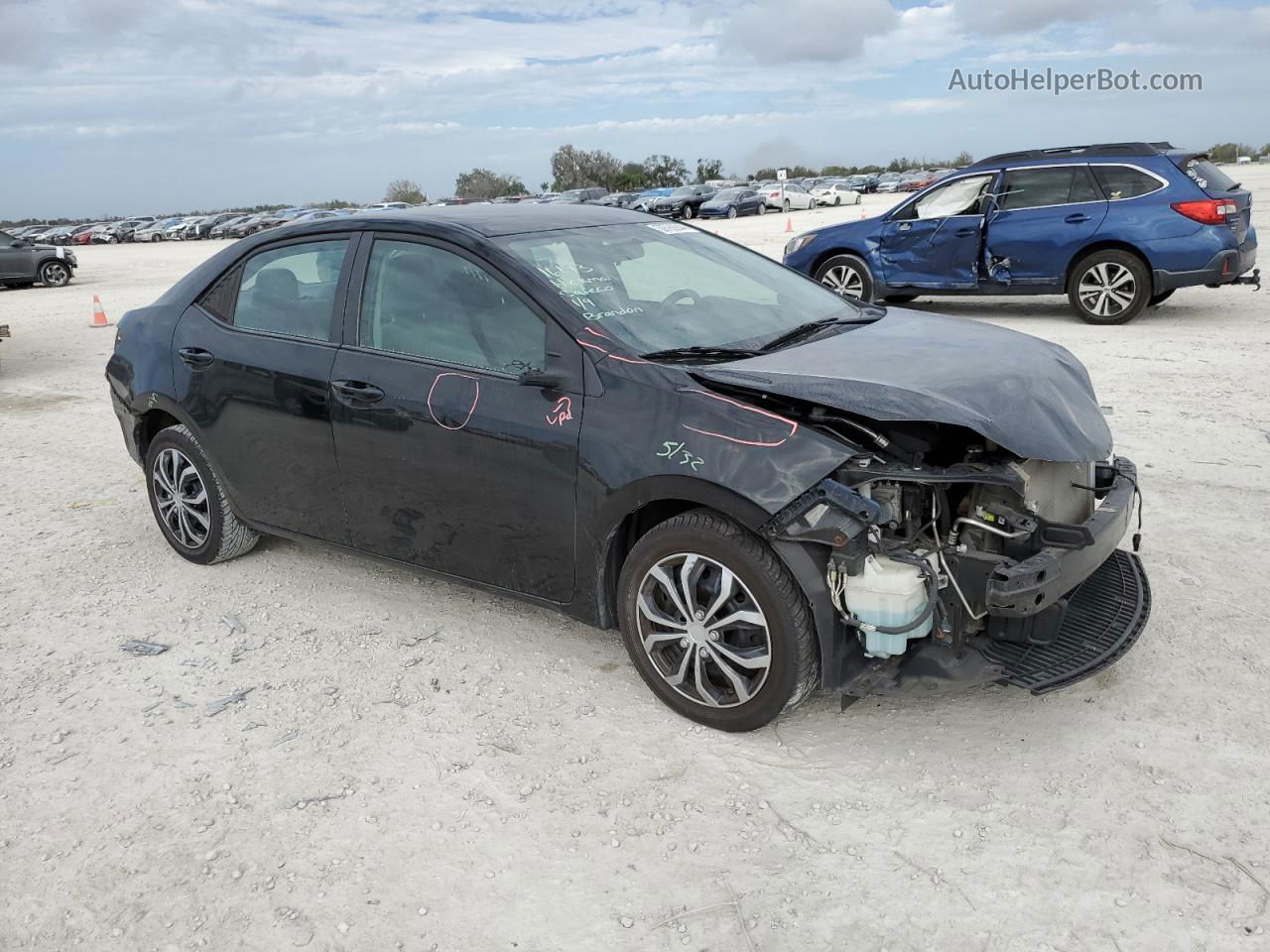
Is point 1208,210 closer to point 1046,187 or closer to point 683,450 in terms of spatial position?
point 1046,187

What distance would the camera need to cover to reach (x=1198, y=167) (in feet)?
33.9

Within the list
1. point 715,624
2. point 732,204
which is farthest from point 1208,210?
point 732,204

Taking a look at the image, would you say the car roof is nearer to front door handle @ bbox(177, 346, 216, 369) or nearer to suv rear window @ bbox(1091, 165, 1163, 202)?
front door handle @ bbox(177, 346, 216, 369)

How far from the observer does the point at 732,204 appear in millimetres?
41375

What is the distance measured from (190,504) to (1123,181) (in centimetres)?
933

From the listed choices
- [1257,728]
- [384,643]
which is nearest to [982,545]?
[1257,728]

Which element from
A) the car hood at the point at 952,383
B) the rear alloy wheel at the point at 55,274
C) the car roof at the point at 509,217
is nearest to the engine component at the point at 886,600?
the car hood at the point at 952,383

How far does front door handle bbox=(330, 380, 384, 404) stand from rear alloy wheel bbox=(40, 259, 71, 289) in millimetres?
23706

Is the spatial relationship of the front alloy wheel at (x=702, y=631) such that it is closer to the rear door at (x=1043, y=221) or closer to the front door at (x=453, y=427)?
the front door at (x=453, y=427)

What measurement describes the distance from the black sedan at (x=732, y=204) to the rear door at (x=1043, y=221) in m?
30.5

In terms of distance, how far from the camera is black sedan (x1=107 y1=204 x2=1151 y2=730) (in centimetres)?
320

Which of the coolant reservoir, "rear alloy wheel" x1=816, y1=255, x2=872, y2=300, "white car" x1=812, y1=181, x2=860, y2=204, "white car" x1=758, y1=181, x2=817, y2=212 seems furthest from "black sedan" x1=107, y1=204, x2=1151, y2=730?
"white car" x1=812, y1=181, x2=860, y2=204

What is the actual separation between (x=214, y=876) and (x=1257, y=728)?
10.7 feet

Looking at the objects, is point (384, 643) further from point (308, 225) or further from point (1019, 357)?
point (1019, 357)
